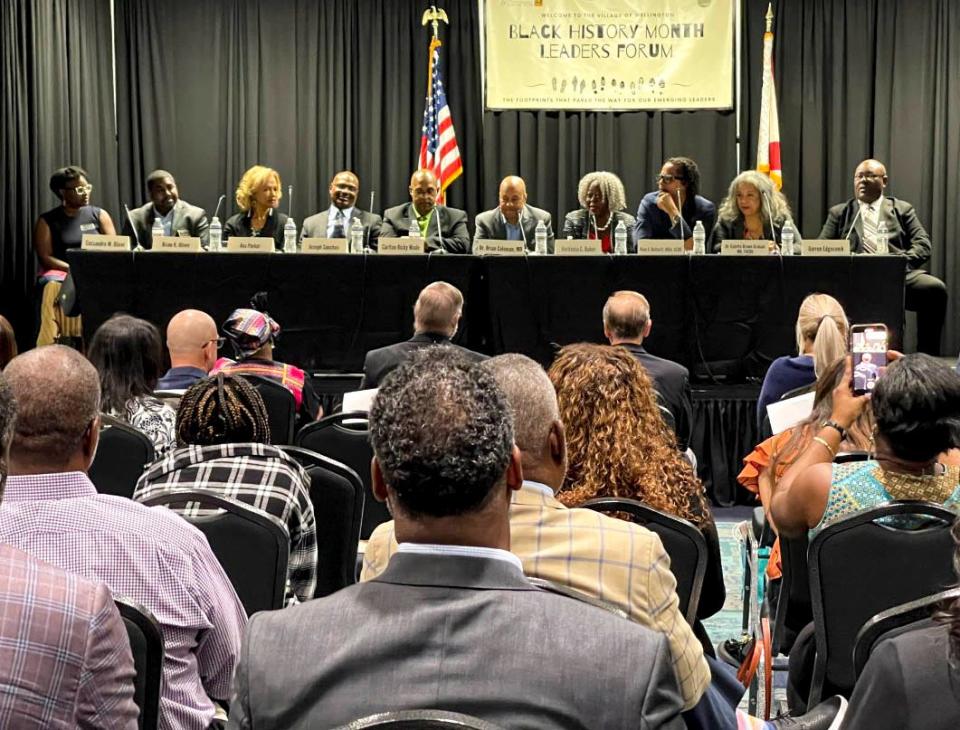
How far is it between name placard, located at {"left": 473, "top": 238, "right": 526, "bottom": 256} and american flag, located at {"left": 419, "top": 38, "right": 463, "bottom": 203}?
217 centimetres

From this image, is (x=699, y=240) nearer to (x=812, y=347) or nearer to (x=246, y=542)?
(x=812, y=347)

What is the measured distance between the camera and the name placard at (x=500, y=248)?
6141 mm

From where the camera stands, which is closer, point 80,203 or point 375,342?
point 375,342

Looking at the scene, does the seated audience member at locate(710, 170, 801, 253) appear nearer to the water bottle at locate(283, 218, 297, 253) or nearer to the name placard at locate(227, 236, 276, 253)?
the water bottle at locate(283, 218, 297, 253)

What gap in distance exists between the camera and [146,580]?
1666 millimetres

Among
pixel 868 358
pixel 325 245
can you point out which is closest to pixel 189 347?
pixel 868 358

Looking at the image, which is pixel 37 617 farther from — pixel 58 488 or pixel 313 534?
pixel 313 534

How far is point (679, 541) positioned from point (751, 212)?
188 inches

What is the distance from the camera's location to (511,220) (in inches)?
280

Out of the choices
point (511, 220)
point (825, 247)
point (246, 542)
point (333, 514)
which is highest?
point (511, 220)

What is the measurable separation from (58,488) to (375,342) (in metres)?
4.49

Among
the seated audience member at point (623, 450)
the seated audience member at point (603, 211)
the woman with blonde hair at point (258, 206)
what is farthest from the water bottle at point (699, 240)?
the seated audience member at point (623, 450)

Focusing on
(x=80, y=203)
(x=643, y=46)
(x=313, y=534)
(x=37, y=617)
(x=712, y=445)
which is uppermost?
(x=643, y=46)

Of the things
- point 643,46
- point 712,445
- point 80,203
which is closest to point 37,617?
point 712,445
